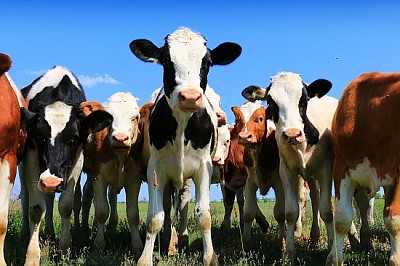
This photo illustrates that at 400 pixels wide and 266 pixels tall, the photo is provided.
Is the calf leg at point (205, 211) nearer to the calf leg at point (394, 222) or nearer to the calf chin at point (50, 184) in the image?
the calf chin at point (50, 184)

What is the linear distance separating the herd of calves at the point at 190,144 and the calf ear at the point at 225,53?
0.05ft

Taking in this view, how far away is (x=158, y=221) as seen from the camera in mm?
8156

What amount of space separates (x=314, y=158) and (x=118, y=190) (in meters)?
3.43

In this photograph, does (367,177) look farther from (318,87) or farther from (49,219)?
(49,219)

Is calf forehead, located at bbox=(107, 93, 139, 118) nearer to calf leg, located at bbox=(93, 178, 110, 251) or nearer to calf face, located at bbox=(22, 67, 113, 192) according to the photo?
calf face, located at bbox=(22, 67, 113, 192)

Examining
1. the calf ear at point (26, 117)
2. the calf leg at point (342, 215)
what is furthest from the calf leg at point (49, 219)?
the calf leg at point (342, 215)

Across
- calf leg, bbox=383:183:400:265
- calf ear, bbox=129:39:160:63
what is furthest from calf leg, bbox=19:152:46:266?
calf leg, bbox=383:183:400:265

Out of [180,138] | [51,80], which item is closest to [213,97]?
[51,80]

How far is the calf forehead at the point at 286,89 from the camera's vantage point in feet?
28.9

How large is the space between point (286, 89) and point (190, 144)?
176cm

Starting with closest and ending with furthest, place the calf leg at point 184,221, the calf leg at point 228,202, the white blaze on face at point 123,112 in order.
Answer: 1. the white blaze on face at point 123,112
2. the calf leg at point 184,221
3. the calf leg at point 228,202

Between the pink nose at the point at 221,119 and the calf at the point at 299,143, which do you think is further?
the pink nose at the point at 221,119

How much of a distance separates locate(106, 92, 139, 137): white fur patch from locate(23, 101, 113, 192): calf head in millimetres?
251

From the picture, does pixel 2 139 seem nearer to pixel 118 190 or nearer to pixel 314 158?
pixel 118 190
